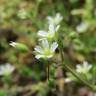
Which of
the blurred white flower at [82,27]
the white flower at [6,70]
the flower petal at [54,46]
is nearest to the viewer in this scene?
the flower petal at [54,46]

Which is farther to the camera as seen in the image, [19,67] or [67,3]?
[67,3]

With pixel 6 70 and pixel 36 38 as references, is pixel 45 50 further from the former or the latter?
pixel 36 38

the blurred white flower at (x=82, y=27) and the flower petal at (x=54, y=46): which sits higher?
the blurred white flower at (x=82, y=27)

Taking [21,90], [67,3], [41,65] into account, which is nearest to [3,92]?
[21,90]

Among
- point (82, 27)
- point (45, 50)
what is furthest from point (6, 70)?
point (45, 50)

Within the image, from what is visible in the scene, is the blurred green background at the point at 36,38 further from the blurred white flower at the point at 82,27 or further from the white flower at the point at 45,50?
the white flower at the point at 45,50

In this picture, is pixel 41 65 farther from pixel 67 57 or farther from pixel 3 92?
pixel 3 92

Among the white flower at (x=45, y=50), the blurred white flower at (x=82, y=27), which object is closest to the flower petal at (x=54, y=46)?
the white flower at (x=45, y=50)

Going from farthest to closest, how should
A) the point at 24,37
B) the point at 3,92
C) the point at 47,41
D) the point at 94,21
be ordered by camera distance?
the point at 24,37
the point at 94,21
the point at 3,92
the point at 47,41

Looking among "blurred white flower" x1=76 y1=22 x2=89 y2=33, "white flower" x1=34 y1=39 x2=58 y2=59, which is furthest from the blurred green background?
"white flower" x1=34 y1=39 x2=58 y2=59
